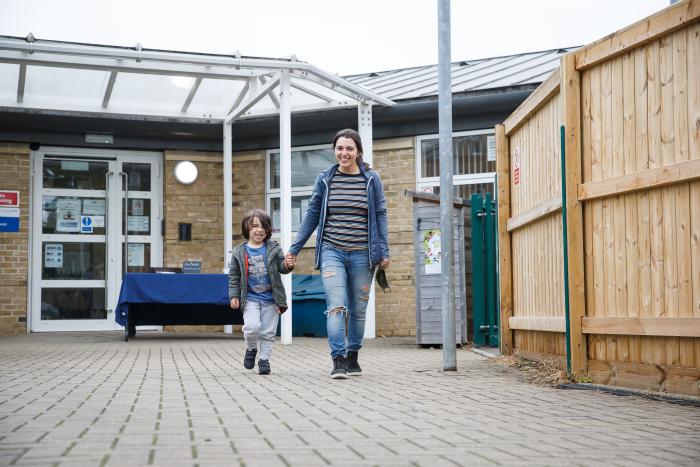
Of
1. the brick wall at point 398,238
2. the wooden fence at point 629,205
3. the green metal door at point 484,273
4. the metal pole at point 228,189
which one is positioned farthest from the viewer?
the metal pole at point 228,189

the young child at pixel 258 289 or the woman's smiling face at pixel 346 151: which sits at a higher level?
the woman's smiling face at pixel 346 151

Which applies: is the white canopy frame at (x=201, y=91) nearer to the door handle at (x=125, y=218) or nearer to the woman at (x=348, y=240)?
the door handle at (x=125, y=218)

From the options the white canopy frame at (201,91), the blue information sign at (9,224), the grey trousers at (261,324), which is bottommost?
the grey trousers at (261,324)

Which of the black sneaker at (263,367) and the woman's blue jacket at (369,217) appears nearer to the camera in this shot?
the woman's blue jacket at (369,217)

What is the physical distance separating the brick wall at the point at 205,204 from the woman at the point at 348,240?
8451mm

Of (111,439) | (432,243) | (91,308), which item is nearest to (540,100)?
(432,243)

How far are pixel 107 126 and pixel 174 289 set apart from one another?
3.74 m

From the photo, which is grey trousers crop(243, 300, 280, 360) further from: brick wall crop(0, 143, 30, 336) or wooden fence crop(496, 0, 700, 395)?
brick wall crop(0, 143, 30, 336)

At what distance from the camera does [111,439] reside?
3.96m

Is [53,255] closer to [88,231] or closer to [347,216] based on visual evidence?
[88,231]

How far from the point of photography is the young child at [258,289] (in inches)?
290

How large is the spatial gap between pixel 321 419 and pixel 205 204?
1133 centimetres

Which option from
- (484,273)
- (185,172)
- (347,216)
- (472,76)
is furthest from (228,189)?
(347,216)

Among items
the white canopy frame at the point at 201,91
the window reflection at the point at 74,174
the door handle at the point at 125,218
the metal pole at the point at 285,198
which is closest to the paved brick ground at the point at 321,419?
the metal pole at the point at 285,198
